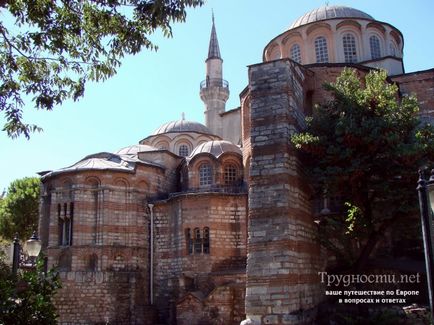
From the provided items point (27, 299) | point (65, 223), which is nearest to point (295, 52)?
point (65, 223)

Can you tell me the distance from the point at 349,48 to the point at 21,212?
930 inches

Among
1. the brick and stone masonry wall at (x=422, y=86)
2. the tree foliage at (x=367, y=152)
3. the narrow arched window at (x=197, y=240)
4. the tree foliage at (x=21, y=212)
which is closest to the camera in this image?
the tree foliage at (x=367, y=152)

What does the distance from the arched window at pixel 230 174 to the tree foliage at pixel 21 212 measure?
1559cm

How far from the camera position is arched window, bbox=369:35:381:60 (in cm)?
2289

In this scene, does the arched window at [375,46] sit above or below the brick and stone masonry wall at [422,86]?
above

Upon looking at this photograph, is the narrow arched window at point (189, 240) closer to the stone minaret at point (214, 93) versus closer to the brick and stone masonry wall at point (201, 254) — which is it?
the brick and stone masonry wall at point (201, 254)

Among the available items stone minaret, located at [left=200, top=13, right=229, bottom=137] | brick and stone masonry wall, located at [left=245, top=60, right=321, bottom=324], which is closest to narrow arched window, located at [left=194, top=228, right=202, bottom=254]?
brick and stone masonry wall, located at [left=245, top=60, right=321, bottom=324]

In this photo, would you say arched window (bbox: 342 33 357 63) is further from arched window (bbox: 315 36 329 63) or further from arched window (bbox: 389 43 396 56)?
arched window (bbox: 389 43 396 56)

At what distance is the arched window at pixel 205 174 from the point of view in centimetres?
2403

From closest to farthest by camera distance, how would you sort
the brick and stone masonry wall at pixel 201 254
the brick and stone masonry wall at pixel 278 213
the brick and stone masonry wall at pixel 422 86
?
1. the brick and stone masonry wall at pixel 278 213
2. the brick and stone masonry wall at pixel 422 86
3. the brick and stone masonry wall at pixel 201 254

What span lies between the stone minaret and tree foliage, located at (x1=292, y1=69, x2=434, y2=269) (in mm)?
24874

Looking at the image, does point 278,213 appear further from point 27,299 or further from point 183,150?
point 183,150

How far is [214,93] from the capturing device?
39.4m

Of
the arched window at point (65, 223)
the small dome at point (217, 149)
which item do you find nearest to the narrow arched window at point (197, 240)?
the small dome at point (217, 149)
